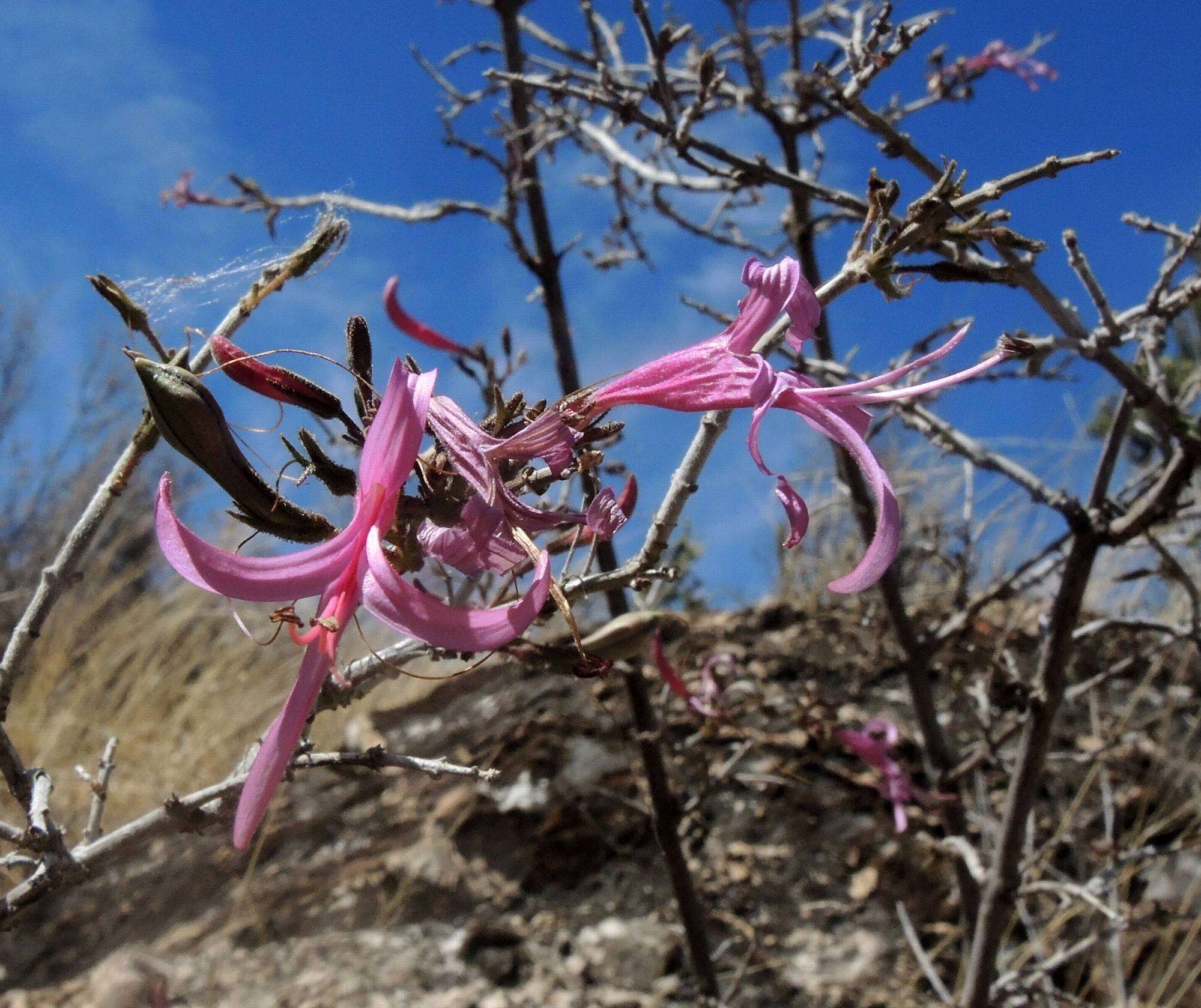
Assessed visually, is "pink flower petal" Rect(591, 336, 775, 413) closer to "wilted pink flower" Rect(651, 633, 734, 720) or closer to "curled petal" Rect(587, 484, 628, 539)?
"curled petal" Rect(587, 484, 628, 539)

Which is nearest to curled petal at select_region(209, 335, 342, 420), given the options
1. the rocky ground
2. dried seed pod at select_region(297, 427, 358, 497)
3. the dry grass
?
dried seed pod at select_region(297, 427, 358, 497)

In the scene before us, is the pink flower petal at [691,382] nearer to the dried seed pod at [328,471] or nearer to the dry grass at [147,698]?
the dried seed pod at [328,471]

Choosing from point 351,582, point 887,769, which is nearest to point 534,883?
point 887,769

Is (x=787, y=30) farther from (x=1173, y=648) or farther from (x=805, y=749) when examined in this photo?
(x=1173, y=648)

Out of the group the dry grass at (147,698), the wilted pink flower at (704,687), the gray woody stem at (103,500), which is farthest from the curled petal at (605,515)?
the dry grass at (147,698)

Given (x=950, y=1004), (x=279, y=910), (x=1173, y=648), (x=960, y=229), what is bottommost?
(x=279, y=910)

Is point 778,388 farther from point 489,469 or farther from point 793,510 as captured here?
point 489,469

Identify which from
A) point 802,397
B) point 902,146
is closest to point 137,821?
point 802,397
